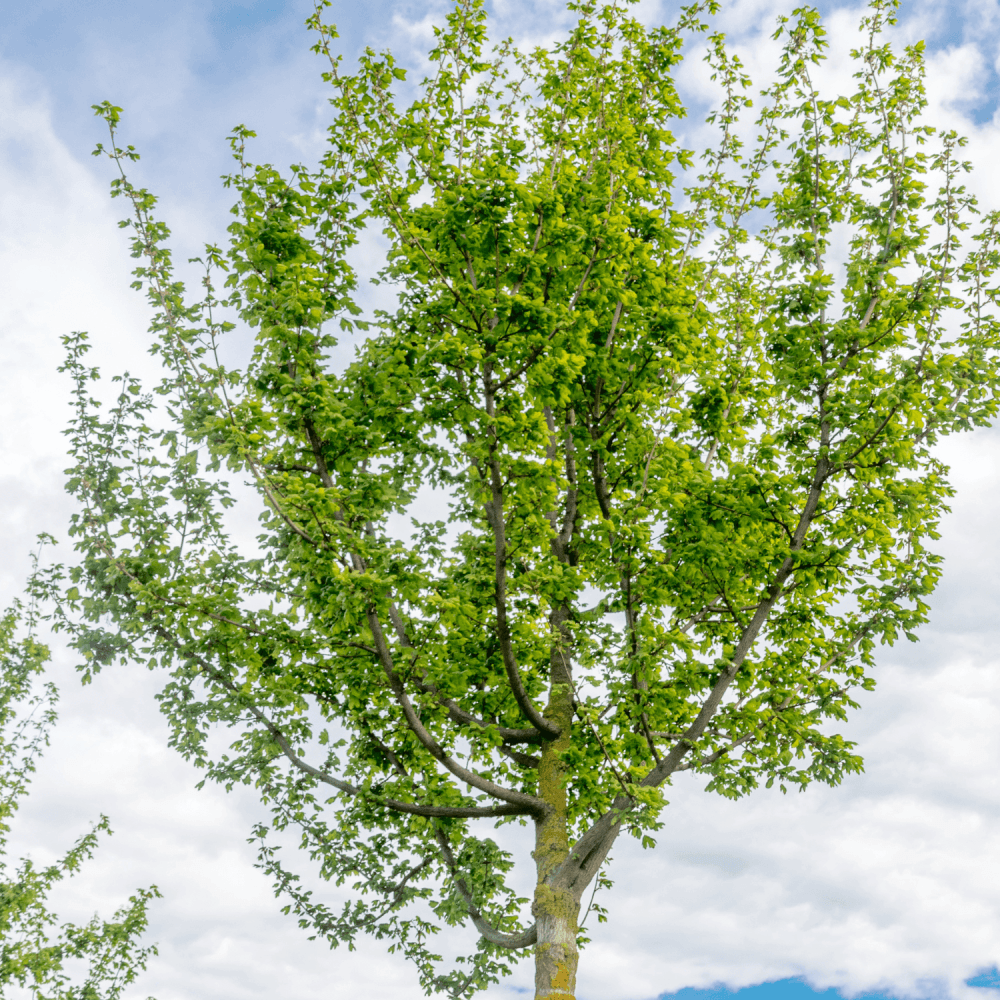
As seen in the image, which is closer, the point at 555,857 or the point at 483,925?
the point at 555,857

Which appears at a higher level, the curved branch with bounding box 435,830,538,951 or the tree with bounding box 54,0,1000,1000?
the tree with bounding box 54,0,1000,1000

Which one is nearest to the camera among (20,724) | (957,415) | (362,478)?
(362,478)

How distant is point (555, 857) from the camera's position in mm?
12141

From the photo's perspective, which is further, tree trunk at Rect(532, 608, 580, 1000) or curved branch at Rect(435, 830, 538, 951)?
curved branch at Rect(435, 830, 538, 951)

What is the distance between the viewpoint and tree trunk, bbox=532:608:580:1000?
11133 millimetres

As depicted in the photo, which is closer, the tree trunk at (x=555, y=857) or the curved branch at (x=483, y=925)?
the tree trunk at (x=555, y=857)

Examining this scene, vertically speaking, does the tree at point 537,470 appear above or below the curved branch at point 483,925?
above

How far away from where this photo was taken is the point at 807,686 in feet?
40.9

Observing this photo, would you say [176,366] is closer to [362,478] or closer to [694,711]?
[362,478]

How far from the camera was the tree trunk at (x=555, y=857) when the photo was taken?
36.5 ft

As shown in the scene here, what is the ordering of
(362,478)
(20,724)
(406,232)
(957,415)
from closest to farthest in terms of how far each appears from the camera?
(362,478) < (406,232) < (957,415) < (20,724)

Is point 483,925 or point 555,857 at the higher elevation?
point 555,857

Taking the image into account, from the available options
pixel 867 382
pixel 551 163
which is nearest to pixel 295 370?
pixel 551 163

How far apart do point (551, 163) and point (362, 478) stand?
5274 mm
